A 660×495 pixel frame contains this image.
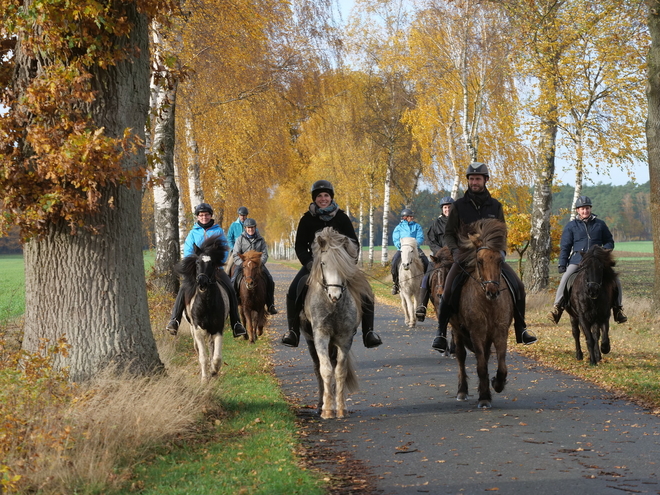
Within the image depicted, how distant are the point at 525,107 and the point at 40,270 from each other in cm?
1744

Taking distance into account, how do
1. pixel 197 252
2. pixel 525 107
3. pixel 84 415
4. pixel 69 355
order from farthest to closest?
pixel 525 107 < pixel 197 252 < pixel 69 355 < pixel 84 415

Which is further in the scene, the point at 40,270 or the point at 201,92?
the point at 201,92

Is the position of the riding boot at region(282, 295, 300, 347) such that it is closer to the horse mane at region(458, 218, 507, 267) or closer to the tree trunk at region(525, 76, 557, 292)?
the horse mane at region(458, 218, 507, 267)

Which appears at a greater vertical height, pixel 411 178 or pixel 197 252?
pixel 411 178

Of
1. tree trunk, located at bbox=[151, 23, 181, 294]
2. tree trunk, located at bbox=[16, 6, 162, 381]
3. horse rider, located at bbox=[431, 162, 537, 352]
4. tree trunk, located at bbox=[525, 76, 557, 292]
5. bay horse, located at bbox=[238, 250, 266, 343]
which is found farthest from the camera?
tree trunk, located at bbox=[525, 76, 557, 292]

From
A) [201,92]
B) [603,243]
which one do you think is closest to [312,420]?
[603,243]

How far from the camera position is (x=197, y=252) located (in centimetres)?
1123

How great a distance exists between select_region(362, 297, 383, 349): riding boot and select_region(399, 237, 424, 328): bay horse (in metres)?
8.41

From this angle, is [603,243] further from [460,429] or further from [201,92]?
[201,92]

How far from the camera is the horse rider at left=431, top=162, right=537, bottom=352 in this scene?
9477 millimetres

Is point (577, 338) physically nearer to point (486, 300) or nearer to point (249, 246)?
point (486, 300)

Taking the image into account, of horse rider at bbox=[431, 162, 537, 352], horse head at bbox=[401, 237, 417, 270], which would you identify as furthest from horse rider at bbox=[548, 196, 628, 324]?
horse head at bbox=[401, 237, 417, 270]

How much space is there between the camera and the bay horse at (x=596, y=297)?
39.3ft

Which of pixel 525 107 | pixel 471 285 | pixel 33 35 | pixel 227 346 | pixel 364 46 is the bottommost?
pixel 227 346
